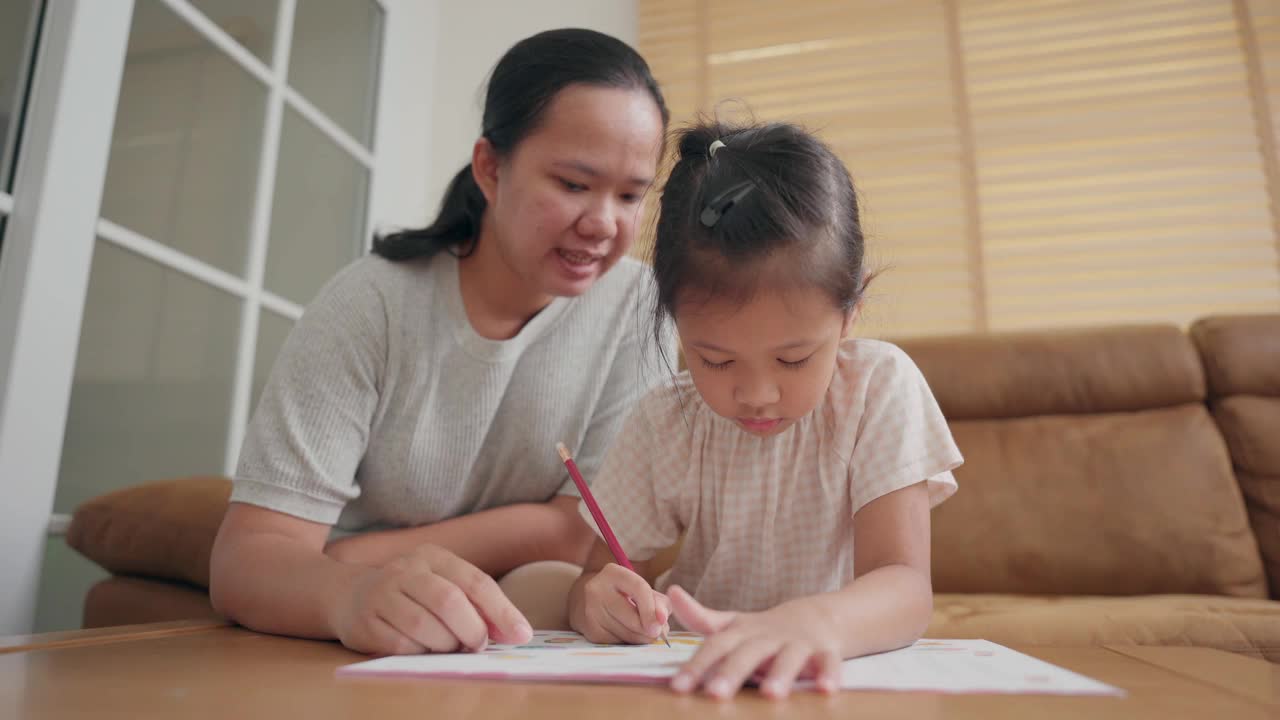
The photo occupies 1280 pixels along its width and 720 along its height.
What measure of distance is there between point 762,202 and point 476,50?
196 cm

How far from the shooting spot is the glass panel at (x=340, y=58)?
1755 mm

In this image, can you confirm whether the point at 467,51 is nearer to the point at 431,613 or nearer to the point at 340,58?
the point at 340,58

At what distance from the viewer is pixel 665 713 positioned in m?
0.37

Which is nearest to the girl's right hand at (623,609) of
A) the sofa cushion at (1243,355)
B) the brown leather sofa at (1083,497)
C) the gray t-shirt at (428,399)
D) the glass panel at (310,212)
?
the gray t-shirt at (428,399)

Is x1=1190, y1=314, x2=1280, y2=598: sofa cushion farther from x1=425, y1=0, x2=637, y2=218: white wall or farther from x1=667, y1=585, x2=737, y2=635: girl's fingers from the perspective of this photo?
x1=425, y1=0, x2=637, y2=218: white wall

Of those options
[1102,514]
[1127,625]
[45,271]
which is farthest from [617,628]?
[1102,514]

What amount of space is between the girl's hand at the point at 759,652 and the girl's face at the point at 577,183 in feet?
1.87

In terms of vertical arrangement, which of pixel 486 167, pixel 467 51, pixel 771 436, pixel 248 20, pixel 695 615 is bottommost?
pixel 695 615

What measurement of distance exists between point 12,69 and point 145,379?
0.49 metres

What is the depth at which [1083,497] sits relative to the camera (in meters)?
1.44

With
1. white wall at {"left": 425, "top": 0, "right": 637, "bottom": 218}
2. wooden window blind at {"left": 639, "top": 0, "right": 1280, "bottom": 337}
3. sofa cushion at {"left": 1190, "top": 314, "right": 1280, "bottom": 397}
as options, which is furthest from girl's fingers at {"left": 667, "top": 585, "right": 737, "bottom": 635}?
white wall at {"left": 425, "top": 0, "right": 637, "bottom": 218}

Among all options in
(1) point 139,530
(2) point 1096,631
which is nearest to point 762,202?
(2) point 1096,631

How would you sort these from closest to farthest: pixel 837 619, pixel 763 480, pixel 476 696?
pixel 476 696 → pixel 837 619 → pixel 763 480

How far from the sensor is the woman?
0.85 m
